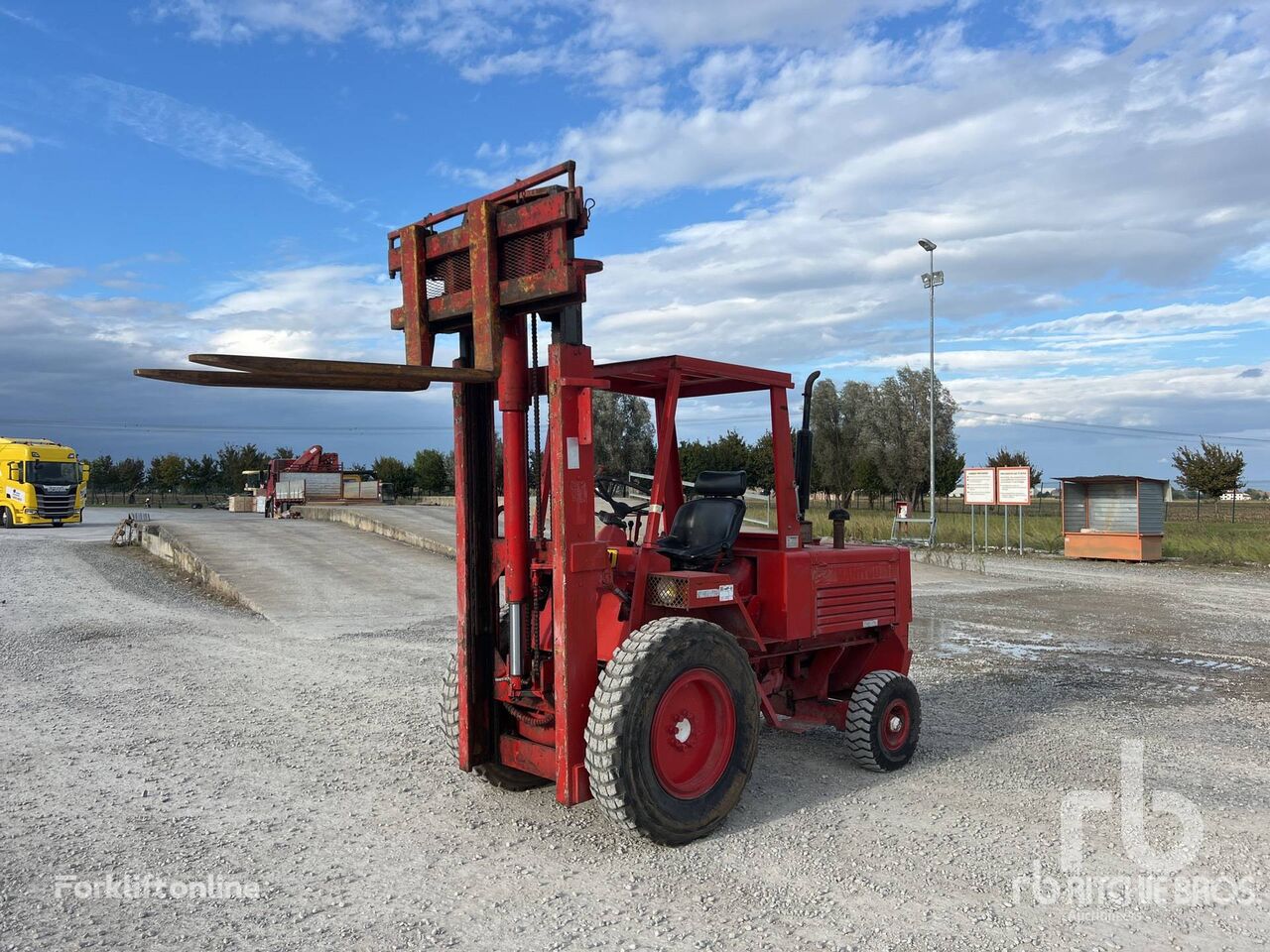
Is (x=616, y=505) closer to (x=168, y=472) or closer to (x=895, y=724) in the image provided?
(x=895, y=724)

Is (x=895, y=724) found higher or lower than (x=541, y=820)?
higher

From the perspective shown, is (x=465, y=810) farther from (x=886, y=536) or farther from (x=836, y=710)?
(x=886, y=536)

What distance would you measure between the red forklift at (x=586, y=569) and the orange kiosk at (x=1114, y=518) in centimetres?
1862

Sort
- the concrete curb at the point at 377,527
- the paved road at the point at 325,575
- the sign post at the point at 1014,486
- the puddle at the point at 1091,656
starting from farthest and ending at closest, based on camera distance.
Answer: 1. the sign post at the point at 1014,486
2. the concrete curb at the point at 377,527
3. the paved road at the point at 325,575
4. the puddle at the point at 1091,656

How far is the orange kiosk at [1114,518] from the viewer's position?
22.5 meters

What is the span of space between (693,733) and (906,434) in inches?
2079

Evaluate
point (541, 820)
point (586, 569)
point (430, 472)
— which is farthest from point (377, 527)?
point (430, 472)

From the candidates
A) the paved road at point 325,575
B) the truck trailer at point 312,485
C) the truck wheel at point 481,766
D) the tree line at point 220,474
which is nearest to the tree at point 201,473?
the tree line at point 220,474

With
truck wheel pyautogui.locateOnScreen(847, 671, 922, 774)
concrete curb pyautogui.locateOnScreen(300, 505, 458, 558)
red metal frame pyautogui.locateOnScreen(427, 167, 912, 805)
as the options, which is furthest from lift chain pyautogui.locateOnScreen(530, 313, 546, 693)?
concrete curb pyautogui.locateOnScreen(300, 505, 458, 558)

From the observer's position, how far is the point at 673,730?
505 centimetres

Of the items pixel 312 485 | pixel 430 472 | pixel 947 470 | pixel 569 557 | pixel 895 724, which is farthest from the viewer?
pixel 430 472

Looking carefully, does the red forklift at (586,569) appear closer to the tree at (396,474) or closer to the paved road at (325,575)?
the paved road at (325,575)

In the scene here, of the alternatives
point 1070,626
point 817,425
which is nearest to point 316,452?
point 817,425

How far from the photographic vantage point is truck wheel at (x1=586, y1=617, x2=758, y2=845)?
15.5 ft
